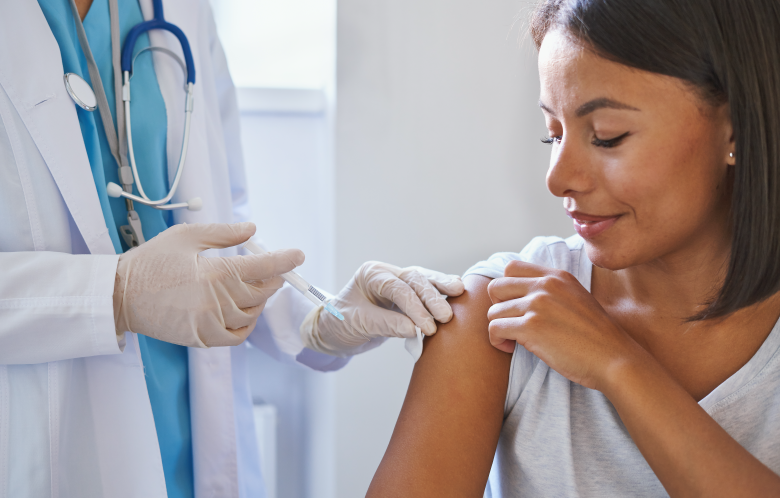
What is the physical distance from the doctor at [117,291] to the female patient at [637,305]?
0.20 m

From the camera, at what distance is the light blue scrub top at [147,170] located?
1.04 metres

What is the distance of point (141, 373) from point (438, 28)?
1199 millimetres

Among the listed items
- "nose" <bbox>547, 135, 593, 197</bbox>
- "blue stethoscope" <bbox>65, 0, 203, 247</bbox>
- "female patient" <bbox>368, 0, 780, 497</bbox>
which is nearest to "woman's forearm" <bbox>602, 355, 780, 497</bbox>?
"female patient" <bbox>368, 0, 780, 497</bbox>

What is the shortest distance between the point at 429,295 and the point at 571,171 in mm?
352

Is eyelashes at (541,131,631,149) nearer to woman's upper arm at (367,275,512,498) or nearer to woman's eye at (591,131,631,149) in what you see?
woman's eye at (591,131,631,149)

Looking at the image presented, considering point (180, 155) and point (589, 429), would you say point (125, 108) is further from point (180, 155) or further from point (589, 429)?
point (589, 429)

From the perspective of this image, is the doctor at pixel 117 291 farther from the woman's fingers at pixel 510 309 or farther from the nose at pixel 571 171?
the nose at pixel 571 171

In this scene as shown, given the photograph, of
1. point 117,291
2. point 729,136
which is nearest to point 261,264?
point 117,291

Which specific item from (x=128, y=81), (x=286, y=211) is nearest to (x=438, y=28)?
(x=286, y=211)

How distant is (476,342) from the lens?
96cm

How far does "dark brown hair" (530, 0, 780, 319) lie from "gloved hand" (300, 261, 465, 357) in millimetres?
505

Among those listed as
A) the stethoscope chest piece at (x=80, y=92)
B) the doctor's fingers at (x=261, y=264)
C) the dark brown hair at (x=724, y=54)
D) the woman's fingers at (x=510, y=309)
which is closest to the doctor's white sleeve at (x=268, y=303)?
the doctor's fingers at (x=261, y=264)

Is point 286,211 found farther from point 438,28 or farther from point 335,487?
Answer: point 335,487

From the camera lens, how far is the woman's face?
0.80m
